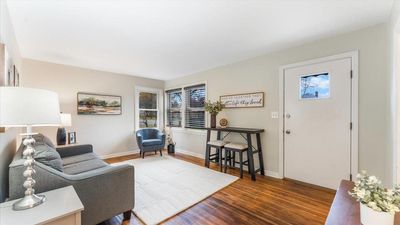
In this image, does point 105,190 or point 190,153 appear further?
point 190,153

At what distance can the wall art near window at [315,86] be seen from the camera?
2.61 m

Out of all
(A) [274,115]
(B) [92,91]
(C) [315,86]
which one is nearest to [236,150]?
(A) [274,115]

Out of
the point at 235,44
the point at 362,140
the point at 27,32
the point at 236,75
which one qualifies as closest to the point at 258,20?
the point at 235,44

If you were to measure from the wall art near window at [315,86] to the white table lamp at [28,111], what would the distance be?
3.18 metres

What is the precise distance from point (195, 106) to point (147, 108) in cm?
167

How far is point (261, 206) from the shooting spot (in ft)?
7.15

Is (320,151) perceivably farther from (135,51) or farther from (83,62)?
(83,62)

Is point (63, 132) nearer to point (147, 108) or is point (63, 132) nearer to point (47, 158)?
point (47, 158)

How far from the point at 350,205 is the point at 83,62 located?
466 centimetres

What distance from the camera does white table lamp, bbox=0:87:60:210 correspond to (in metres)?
1.06

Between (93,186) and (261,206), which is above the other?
(93,186)

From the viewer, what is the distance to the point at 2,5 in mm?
1589

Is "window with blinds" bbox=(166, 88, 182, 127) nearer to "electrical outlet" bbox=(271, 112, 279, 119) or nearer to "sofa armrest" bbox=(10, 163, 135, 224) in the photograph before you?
"electrical outlet" bbox=(271, 112, 279, 119)

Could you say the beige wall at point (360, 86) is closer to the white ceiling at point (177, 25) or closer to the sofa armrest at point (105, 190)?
the white ceiling at point (177, 25)
